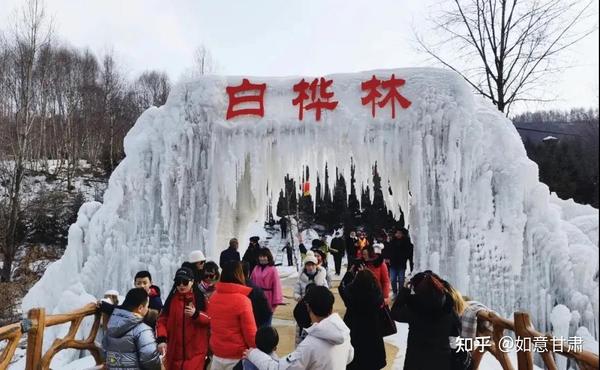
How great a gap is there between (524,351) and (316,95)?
198 inches

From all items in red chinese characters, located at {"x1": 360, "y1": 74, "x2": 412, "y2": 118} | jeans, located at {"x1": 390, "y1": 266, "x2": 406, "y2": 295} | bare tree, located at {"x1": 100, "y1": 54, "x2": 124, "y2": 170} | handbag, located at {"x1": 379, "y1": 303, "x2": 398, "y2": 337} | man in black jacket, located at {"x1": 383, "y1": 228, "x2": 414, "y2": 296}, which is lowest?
jeans, located at {"x1": 390, "y1": 266, "x2": 406, "y2": 295}

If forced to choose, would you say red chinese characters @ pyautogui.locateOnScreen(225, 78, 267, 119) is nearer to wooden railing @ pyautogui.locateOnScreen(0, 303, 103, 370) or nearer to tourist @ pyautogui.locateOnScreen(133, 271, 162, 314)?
tourist @ pyautogui.locateOnScreen(133, 271, 162, 314)

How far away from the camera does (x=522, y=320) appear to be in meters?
3.08

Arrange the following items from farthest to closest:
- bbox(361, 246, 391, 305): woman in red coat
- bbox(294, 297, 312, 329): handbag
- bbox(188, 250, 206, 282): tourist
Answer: bbox(361, 246, 391, 305): woman in red coat, bbox(188, 250, 206, 282): tourist, bbox(294, 297, 312, 329): handbag

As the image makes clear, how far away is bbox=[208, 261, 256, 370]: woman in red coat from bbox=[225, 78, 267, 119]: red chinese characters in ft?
15.5

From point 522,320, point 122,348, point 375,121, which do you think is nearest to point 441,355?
point 522,320

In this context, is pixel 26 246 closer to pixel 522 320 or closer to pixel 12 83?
pixel 12 83

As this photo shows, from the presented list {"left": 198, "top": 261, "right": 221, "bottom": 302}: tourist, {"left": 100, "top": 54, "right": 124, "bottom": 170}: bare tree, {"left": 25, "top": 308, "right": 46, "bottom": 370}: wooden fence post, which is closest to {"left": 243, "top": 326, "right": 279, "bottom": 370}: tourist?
{"left": 198, "top": 261, "right": 221, "bottom": 302}: tourist

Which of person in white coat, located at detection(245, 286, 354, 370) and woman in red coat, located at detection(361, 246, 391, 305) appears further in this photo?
woman in red coat, located at detection(361, 246, 391, 305)

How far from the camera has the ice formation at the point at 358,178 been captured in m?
6.24

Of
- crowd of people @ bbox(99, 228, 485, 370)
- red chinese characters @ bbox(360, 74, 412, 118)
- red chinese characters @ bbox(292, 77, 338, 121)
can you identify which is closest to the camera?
A: crowd of people @ bbox(99, 228, 485, 370)

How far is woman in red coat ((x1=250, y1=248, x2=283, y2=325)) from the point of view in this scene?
460 centimetres

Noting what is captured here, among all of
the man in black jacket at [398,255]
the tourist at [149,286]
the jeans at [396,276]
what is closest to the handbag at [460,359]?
the tourist at [149,286]

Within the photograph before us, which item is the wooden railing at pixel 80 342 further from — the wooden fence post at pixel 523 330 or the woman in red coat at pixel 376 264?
the woman in red coat at pixel 376 264
